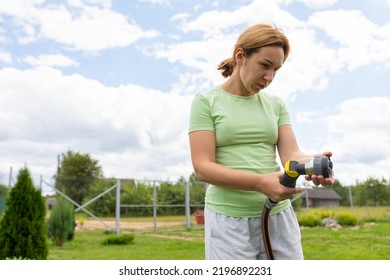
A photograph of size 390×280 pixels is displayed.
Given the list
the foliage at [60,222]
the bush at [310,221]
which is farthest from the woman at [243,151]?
the bush at [310,221]

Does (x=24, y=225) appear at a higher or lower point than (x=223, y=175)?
lower

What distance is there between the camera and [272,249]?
1.71 m

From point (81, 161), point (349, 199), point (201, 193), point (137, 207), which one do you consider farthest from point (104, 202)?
point (81, 161)

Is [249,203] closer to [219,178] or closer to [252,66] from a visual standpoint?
[219,178]

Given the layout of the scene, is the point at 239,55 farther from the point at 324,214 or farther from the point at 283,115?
the point at 324,214

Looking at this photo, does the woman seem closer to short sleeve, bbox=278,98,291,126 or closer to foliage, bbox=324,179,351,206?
short sleeve, bbox=278,98,291,126

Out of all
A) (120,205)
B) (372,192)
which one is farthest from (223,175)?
(372,192)

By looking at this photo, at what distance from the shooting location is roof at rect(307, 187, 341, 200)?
72.5 feet

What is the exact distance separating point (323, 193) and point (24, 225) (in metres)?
19.5

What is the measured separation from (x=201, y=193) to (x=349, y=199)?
692cm

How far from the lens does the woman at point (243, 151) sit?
1.65 metres

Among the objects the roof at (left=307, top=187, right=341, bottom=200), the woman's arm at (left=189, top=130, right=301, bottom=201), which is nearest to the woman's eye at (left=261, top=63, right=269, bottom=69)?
the woman's arm at (left=189, top=130, right=301, bottom=201)

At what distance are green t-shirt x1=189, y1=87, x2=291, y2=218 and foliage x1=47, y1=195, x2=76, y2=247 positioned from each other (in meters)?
9.39

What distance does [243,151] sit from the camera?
1.68 meters
